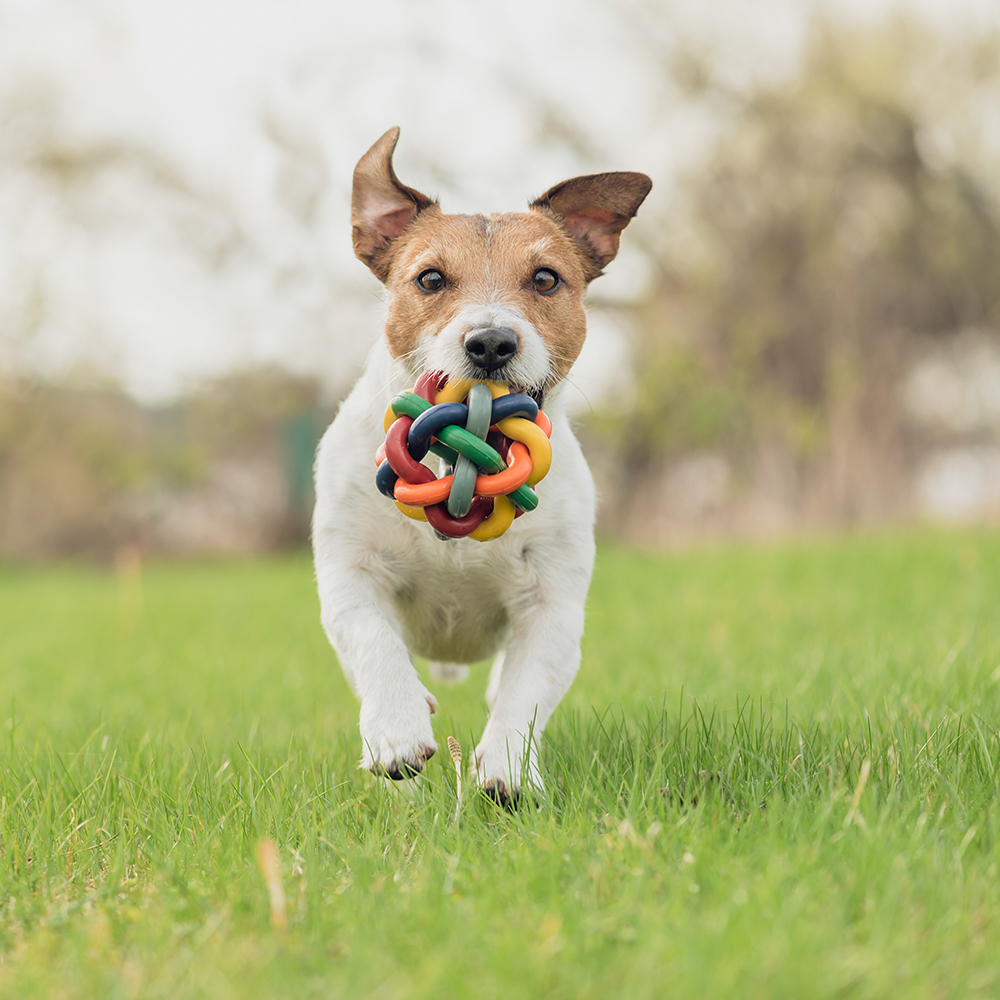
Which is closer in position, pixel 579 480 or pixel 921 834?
pixel 921 834

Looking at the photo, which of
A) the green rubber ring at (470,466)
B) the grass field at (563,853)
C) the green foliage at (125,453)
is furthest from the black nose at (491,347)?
the green foliage at (125,453)

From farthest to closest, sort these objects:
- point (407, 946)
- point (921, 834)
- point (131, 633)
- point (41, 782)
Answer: point (131, 633), point (41, 782), point (921, 834), point (407, 946)

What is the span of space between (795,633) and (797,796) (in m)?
4.05

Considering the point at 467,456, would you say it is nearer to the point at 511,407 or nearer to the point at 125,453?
the point at 511,407

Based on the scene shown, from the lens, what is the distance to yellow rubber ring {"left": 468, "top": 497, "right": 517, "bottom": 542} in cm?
302

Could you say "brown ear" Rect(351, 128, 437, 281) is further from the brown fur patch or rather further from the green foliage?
the green foliage

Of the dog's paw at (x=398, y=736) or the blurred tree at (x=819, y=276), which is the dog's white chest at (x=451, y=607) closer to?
the dog's paw at (x=398, y=736)

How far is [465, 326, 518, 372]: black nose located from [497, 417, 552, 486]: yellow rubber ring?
0.69ft

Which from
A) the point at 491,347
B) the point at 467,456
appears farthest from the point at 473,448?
the point at 491,347

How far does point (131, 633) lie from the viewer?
885cm

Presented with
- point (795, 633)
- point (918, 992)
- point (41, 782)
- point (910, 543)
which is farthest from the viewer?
point (910, 543)

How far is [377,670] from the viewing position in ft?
10.2

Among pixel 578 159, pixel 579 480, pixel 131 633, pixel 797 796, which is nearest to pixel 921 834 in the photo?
pixel 797 796

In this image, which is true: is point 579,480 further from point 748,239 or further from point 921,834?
point 748,239
